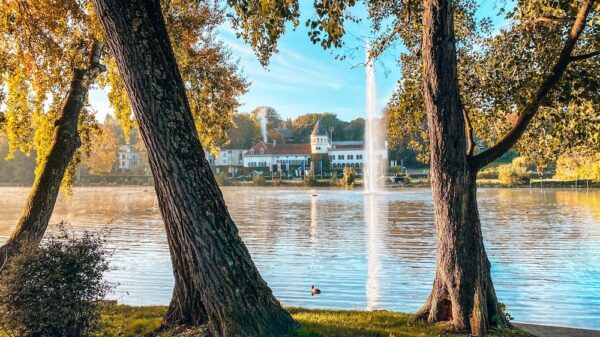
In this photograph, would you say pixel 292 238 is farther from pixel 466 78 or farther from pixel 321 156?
pixel 321 156

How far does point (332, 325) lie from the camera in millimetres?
6234

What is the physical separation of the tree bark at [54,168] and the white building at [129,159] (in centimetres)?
11812

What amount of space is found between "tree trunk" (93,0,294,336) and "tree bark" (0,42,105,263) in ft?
13.7

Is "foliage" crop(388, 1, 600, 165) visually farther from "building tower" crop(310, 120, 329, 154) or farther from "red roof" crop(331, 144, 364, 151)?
"red roof" crop(331, 144, 364, 151)

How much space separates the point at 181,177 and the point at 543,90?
4587 mm

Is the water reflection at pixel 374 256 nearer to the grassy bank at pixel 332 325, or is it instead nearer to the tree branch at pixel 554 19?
the grassy bank at pixel 332 325

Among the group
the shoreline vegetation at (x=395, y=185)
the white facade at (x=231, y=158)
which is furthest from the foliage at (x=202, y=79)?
the white facade at (x=231, y=158)

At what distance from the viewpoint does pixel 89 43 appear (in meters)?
9.47

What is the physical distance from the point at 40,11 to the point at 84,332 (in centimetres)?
636

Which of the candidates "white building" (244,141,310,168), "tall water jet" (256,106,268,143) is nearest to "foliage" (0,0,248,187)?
"white building" (244,141,310,168)

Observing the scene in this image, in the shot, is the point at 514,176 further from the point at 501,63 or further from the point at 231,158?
the point at 231,158

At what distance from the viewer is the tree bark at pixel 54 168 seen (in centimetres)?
826

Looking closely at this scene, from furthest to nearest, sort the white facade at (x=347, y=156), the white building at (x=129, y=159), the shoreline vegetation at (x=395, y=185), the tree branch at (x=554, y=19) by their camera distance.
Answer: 1. the white building at (x=129, y=159)
2. the white facade at (x=347, y=156)
3. the shoreline vegetation at (x=395, y=185)
4. the tree branch at (x=554, y=19)

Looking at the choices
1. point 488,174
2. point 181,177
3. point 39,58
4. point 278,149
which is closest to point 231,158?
point 278,149
